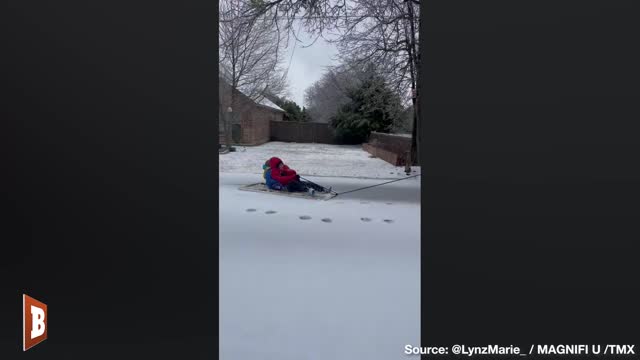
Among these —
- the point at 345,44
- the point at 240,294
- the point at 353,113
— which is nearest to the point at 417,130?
the point at 345,44

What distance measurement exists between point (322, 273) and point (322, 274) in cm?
2

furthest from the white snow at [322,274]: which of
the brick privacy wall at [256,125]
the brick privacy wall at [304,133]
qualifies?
the brick privacy wall at [304,133]

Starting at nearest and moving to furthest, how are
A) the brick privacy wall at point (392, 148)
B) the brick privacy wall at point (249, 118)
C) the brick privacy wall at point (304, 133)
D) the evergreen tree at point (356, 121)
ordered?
the brick privacy wall at point (392, 148)
the brick privacy wall at point (249, 118)
the evergreen tree at point (356, 121)
the brick privacy wall at point (304, 133)

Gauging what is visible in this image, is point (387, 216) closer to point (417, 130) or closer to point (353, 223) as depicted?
point (353, 223)

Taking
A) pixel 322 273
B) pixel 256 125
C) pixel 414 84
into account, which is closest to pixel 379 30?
pixel 414 84

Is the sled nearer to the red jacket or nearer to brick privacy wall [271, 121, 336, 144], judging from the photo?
the red jacket

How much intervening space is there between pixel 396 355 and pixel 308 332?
47 cm

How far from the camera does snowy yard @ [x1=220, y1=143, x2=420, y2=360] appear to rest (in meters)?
2.24

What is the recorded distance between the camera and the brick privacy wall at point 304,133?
2323 centimetres
